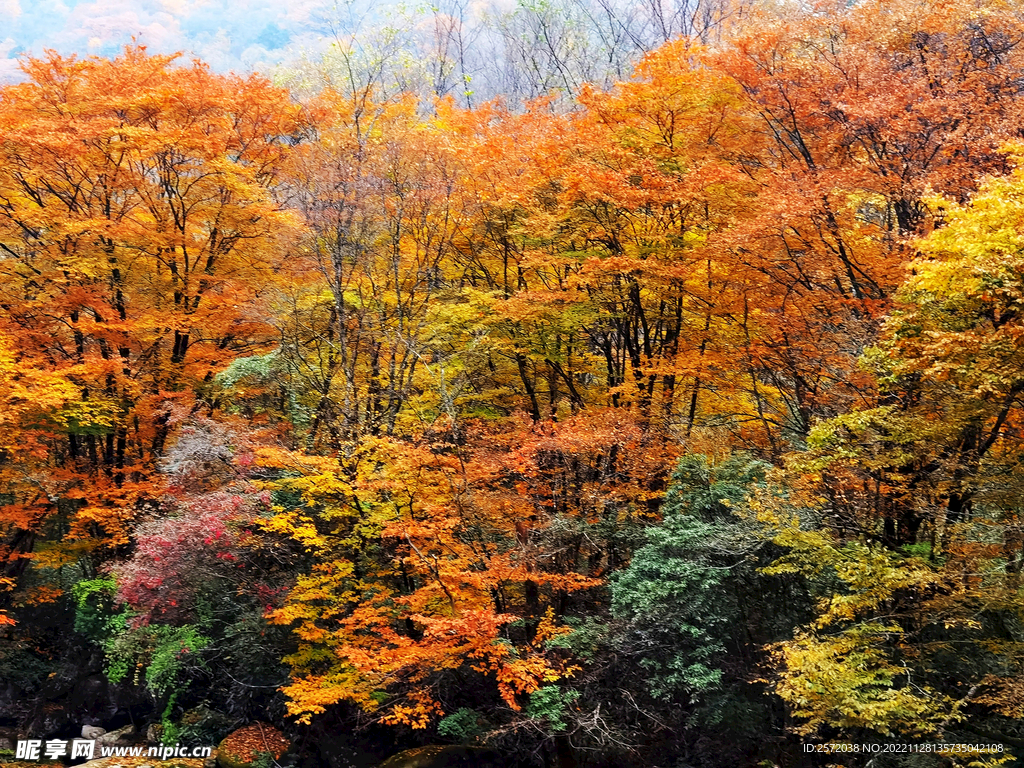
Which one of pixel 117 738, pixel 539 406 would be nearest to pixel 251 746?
pixel 117 738

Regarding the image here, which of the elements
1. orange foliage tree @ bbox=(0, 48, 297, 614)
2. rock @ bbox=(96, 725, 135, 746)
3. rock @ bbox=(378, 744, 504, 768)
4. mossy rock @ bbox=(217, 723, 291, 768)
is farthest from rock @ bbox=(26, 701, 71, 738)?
rock @ bbox=(378, 744, 504, 768)

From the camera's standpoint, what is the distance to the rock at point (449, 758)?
12.3 metres

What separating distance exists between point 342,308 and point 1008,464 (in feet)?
37.7

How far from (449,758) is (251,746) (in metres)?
3.84

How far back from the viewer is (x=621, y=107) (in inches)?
561

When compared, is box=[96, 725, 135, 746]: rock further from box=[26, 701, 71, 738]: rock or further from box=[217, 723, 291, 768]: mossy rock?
box=[217, 723, 291, 768]: mossy rock

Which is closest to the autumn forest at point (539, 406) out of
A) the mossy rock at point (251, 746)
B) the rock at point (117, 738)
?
the mossy rock at point (251, 746)

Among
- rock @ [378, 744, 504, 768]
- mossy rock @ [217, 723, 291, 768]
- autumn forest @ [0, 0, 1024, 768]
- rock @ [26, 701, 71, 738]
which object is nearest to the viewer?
autumn forest @ [0, 0, 1024, 768]

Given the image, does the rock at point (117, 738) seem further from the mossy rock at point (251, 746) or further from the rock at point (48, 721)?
the mossy rock at point (251, 746)

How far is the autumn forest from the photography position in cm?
903

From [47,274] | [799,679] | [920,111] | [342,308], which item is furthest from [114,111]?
[799,679]

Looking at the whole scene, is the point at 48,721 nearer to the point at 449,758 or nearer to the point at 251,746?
the point at 251,746

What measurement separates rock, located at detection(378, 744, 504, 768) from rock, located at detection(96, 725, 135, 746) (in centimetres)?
586

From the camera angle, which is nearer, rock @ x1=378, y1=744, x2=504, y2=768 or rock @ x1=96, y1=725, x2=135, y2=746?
rock @ x1=378, y1=744, x2=504, y2=768
